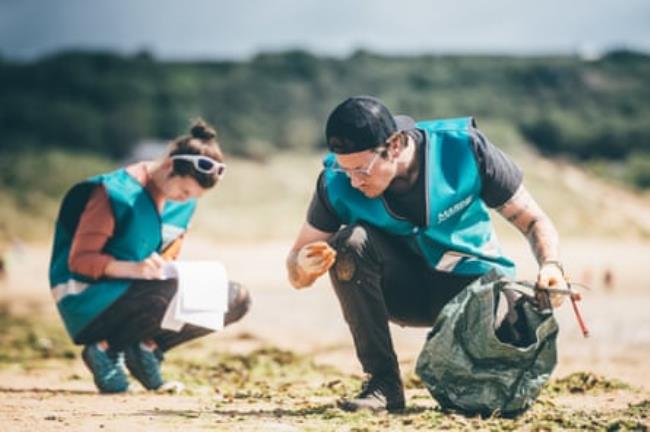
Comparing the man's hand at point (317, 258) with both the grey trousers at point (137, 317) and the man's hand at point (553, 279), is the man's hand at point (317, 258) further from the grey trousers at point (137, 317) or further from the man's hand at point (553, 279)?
the grey trousers at point (137, 317)

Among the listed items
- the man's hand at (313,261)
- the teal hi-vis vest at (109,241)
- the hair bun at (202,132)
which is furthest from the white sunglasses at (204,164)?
the man's hand at (313,261)

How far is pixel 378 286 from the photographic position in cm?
459

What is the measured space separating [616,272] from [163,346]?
12.1 meters

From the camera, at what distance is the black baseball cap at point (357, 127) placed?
14.2 ft

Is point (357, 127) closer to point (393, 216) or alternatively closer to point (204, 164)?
point (393, 216)

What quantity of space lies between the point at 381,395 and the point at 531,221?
925mm

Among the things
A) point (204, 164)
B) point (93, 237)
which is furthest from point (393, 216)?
point (93, 237)

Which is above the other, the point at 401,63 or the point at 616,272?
the point at 401,63

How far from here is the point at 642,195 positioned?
32.0 metres

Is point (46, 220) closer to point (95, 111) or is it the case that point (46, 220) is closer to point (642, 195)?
point (95, 111)

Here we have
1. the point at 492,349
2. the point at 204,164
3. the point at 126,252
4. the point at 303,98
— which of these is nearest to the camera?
the point at 492,349

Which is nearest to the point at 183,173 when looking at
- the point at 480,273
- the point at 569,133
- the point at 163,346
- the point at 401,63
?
A: the point at 163,346

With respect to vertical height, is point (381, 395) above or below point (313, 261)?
below

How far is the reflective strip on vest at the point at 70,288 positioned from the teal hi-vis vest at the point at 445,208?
145 cm
